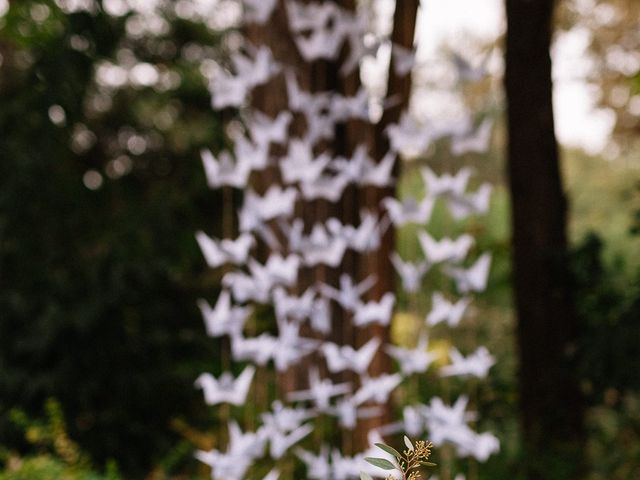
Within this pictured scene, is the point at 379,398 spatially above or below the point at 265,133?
below

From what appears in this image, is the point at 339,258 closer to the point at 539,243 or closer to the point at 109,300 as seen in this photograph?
the point at 539,243

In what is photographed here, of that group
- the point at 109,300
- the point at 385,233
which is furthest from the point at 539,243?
the point at 109,300

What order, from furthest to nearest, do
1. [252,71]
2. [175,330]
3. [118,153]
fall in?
[118,153]
[175,330]
[252,71]

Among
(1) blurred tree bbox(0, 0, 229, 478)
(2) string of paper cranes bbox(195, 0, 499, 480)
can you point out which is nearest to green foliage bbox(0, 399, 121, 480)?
(1) blurred tree bbox(0, 0, 229, 478)

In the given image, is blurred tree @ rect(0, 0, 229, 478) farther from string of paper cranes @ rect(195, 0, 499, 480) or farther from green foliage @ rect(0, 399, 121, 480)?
string of paper cranes @ rect(195, 0, 499, 480)

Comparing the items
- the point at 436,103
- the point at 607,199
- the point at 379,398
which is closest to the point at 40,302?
the point at 379,398

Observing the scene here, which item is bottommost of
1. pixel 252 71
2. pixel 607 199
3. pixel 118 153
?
pixel 252 71

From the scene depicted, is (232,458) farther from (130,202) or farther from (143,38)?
(143,38)
